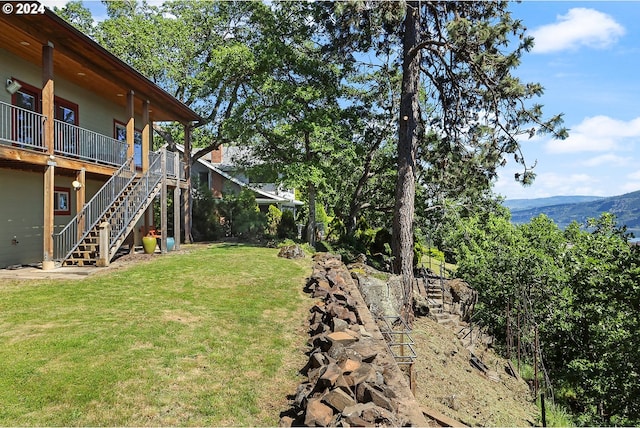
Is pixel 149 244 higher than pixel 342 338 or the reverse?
higher

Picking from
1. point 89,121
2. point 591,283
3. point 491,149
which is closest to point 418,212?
point 491,149

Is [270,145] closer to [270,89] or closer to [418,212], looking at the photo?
[270,89]

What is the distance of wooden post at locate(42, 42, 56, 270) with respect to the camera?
9961mm

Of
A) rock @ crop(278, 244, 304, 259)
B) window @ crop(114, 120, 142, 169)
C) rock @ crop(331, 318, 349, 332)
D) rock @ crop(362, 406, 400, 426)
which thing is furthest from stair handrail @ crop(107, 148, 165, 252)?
rock @ crop(362, 406, 400, 426)

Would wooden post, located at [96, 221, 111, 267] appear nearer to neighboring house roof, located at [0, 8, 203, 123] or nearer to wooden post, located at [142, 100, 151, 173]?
neighboring house roof, located at [0, 8, 203, 123]

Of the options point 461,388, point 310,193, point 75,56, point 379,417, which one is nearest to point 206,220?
point 310,193

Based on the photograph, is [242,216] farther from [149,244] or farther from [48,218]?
[48,218]

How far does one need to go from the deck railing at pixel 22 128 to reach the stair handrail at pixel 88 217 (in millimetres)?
1933

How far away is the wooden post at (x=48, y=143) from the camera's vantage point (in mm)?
9961

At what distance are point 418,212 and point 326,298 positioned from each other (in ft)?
44.9

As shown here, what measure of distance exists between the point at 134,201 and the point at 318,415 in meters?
11.2

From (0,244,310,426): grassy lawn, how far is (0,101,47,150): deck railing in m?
3.76

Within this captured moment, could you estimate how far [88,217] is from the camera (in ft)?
36.9

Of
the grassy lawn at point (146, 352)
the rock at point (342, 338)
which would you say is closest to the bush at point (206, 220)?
the grassy lawn at point (146, 352)
